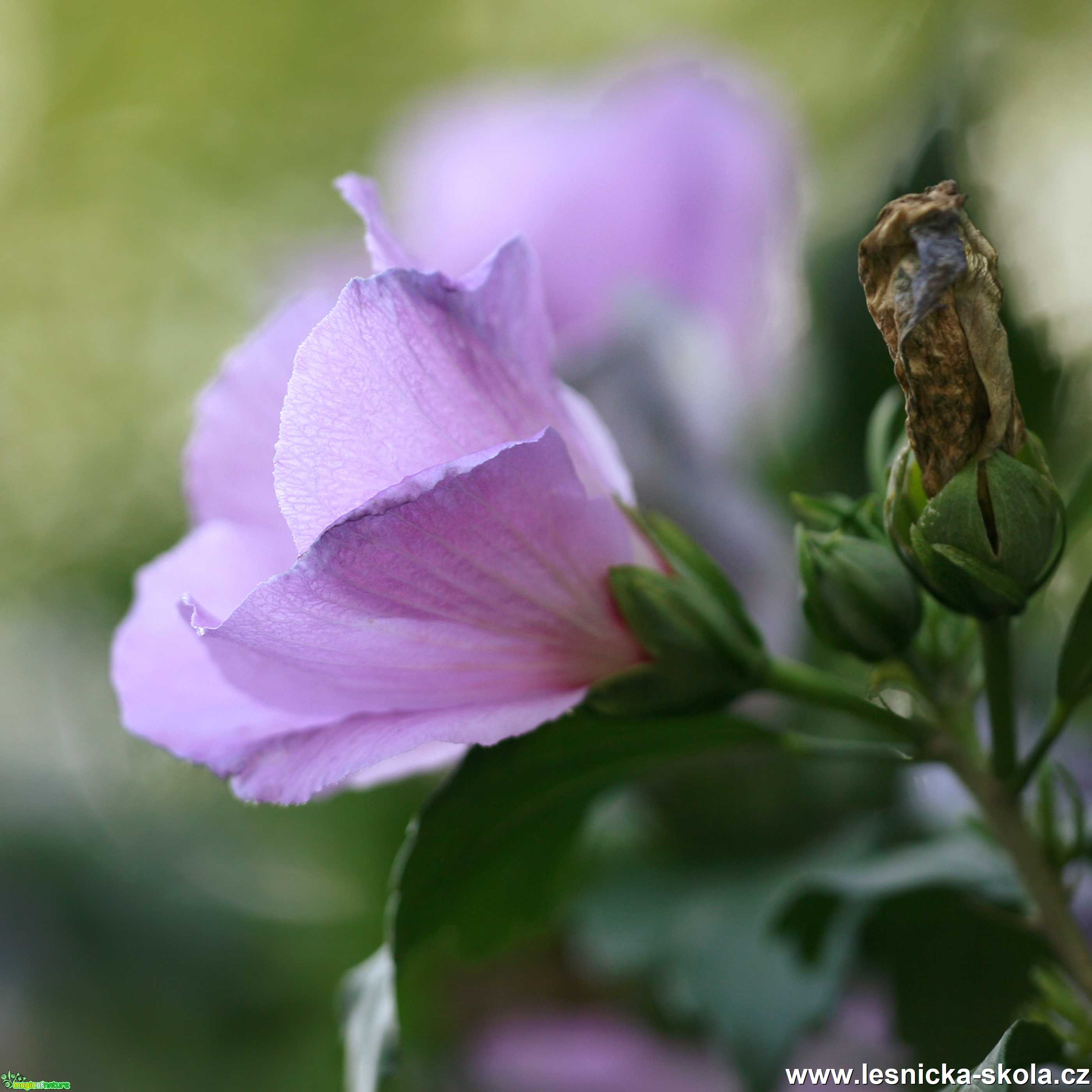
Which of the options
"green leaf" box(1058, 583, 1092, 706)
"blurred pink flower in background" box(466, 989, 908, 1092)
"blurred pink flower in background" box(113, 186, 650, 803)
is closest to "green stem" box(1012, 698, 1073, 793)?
"green leaf" box(1058, 583, 1092, 706)

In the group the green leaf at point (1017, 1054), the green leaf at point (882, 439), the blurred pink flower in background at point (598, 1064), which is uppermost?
the green leaf at point (882, 439)

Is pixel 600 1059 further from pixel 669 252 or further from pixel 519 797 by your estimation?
pixel 669 252

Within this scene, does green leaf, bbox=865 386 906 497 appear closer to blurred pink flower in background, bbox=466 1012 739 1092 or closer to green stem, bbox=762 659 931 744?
green stem, bbox=762 659 931 744

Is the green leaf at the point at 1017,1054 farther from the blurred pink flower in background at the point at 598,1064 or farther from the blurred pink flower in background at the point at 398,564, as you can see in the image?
the blurred pink flower in background at the point at 598,1064

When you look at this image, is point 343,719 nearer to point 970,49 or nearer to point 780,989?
point 780,989

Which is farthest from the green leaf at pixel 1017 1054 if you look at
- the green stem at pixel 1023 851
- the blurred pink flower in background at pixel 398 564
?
the blurred pink flower in background at pixel 398 564

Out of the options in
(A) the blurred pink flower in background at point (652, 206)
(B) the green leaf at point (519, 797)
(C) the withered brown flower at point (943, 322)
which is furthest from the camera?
(A) the blurred pink flower in background at point (652, 206)
